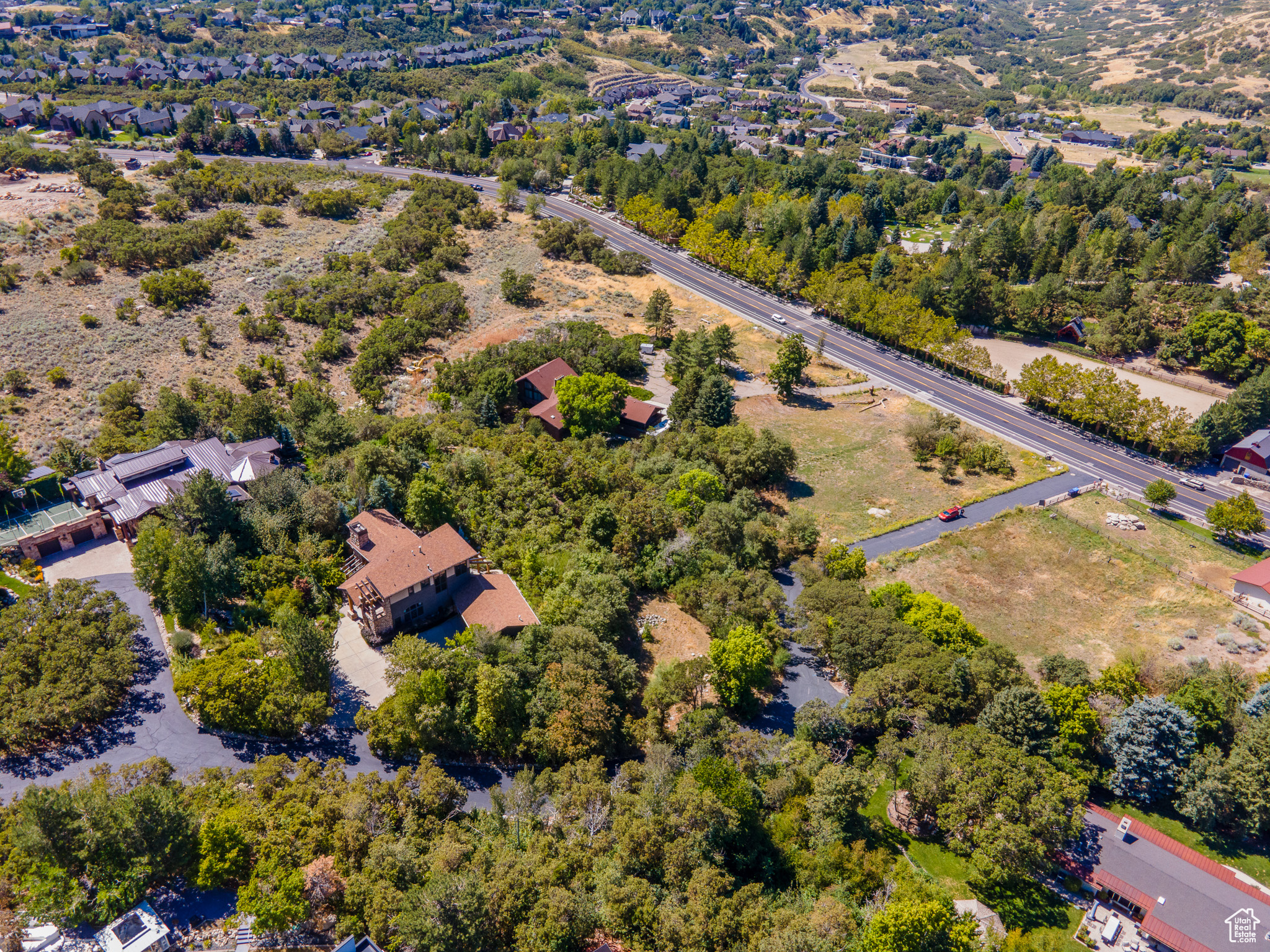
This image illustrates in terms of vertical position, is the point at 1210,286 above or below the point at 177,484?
above

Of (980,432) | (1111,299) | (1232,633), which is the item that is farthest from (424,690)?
(1111,299)

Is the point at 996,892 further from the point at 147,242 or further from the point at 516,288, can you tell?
the point at 147,242

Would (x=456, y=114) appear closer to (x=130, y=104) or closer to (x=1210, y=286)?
(x=130, y=104)

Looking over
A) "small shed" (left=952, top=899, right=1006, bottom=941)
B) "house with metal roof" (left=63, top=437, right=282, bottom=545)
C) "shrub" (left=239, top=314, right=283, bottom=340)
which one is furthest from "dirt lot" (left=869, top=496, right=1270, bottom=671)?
"shrub" (left=239, top=314, right=283, bottom=340)

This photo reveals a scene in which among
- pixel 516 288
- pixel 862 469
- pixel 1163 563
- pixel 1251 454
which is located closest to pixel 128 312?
pixel 516 288

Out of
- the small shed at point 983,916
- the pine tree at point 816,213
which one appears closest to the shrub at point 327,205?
the pine tree at point 816,213

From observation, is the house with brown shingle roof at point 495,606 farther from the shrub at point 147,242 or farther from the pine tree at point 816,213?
the pine tree at point 816,213
